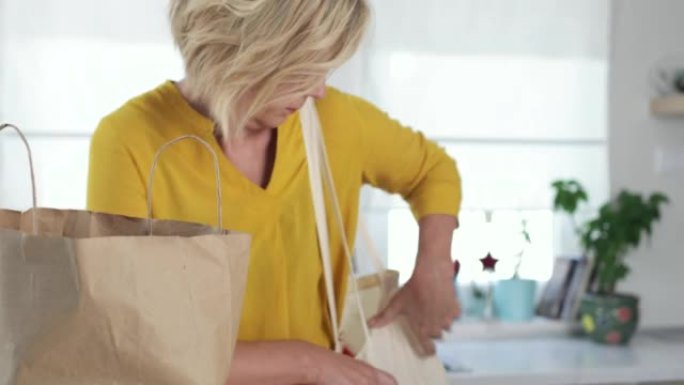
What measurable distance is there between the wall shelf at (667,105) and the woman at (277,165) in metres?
1.24

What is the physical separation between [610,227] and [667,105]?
1.14 feet

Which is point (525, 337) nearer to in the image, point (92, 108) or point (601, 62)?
point (601, 62)

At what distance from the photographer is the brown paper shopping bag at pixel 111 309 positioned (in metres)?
0.74

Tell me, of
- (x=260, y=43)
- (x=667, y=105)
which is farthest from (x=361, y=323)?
(x=667, y=105)

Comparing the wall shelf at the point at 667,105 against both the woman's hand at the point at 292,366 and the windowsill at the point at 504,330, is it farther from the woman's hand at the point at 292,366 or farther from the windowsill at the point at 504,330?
the woman's hand at the point at 292,366

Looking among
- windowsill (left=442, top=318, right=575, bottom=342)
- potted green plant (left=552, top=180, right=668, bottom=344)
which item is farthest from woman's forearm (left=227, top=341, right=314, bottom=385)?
potted green plant (left=552, top=180, right=668, bottom=344)

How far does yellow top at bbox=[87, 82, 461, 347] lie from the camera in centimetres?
111

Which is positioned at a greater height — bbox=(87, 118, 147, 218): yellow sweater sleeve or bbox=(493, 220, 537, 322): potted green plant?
bbox=(87, 118, 147, 218): yellow sweater sleeve

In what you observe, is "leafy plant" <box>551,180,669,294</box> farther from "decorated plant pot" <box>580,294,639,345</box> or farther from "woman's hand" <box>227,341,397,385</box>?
"woman's hand" <box>227,341,397,385</box>

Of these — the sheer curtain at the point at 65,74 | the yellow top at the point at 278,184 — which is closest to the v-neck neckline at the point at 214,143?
the yellow top at the point at 278,184

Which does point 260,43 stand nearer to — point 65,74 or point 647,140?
point 65,74

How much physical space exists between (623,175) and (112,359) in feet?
6.43

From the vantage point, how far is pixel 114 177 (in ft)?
3.57

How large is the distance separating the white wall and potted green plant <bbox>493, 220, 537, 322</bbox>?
282mm
